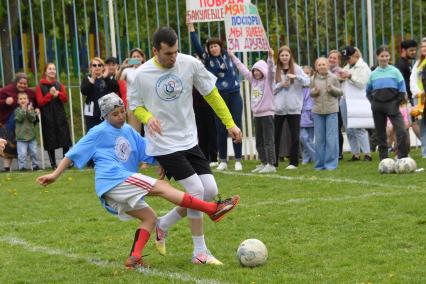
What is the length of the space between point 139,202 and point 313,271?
148cm

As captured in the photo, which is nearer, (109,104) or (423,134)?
(109,104)

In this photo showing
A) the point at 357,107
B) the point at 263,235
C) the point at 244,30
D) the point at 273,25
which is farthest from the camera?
the point at 273,25

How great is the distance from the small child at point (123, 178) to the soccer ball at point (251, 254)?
298 millimetres

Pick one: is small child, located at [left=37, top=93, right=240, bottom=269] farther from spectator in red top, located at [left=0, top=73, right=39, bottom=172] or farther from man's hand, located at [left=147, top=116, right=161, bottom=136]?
spectator in red top, located at [left=0, top=73, right=39, bottom=172]

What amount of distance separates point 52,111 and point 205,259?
945 centimetres

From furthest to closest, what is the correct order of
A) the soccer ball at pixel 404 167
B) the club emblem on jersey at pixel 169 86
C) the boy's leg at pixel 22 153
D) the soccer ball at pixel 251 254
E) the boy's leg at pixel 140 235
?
the boy's leg at pixel 22 153 < the soccer ball at pixel 404 167 < the club emblem on jersey at pixel 169 86 < the boy's leg at pixel 140 235 < the soccer ball at pixel 251 254

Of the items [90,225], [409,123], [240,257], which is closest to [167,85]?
[240,257]

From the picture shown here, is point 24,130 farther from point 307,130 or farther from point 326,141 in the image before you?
point 326,141

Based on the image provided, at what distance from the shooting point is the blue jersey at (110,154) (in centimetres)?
734

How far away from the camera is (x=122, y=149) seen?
7.53m

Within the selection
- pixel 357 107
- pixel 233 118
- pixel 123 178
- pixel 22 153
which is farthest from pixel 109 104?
pixel 22 153

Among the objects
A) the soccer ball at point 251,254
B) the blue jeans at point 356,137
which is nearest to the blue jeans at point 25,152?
the blue jeans at point 356,137

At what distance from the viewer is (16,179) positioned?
49.0 ft

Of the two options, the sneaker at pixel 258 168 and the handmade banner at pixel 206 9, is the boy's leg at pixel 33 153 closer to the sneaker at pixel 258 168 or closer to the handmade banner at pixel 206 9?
the handmade banner at pixel 206 9
